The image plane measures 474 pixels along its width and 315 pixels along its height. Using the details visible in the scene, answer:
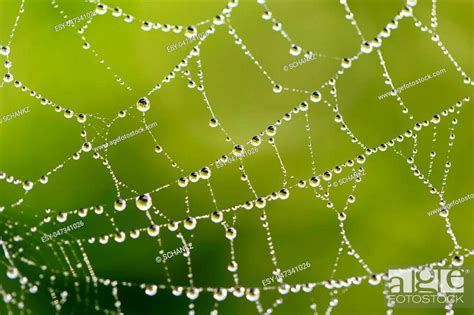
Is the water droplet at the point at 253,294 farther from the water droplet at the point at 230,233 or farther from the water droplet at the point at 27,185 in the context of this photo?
the water droplet at the point at 27,185

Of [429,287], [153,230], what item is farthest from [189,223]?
[429,287]

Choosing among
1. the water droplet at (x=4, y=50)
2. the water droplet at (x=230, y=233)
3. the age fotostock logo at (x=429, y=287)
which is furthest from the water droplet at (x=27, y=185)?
the age fotostock logo at (x=429, y=287)

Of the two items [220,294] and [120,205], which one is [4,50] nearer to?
[120,205]

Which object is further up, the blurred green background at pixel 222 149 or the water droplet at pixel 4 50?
the water droplet at pixel 4 50

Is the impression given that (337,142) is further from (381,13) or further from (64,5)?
(64,5)

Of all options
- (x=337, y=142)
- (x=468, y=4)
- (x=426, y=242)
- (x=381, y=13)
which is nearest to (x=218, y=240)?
(x=337, y=142)

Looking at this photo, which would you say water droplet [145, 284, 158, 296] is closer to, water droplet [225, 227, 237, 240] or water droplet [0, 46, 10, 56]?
water droplet [225, 227, 237, 240]
